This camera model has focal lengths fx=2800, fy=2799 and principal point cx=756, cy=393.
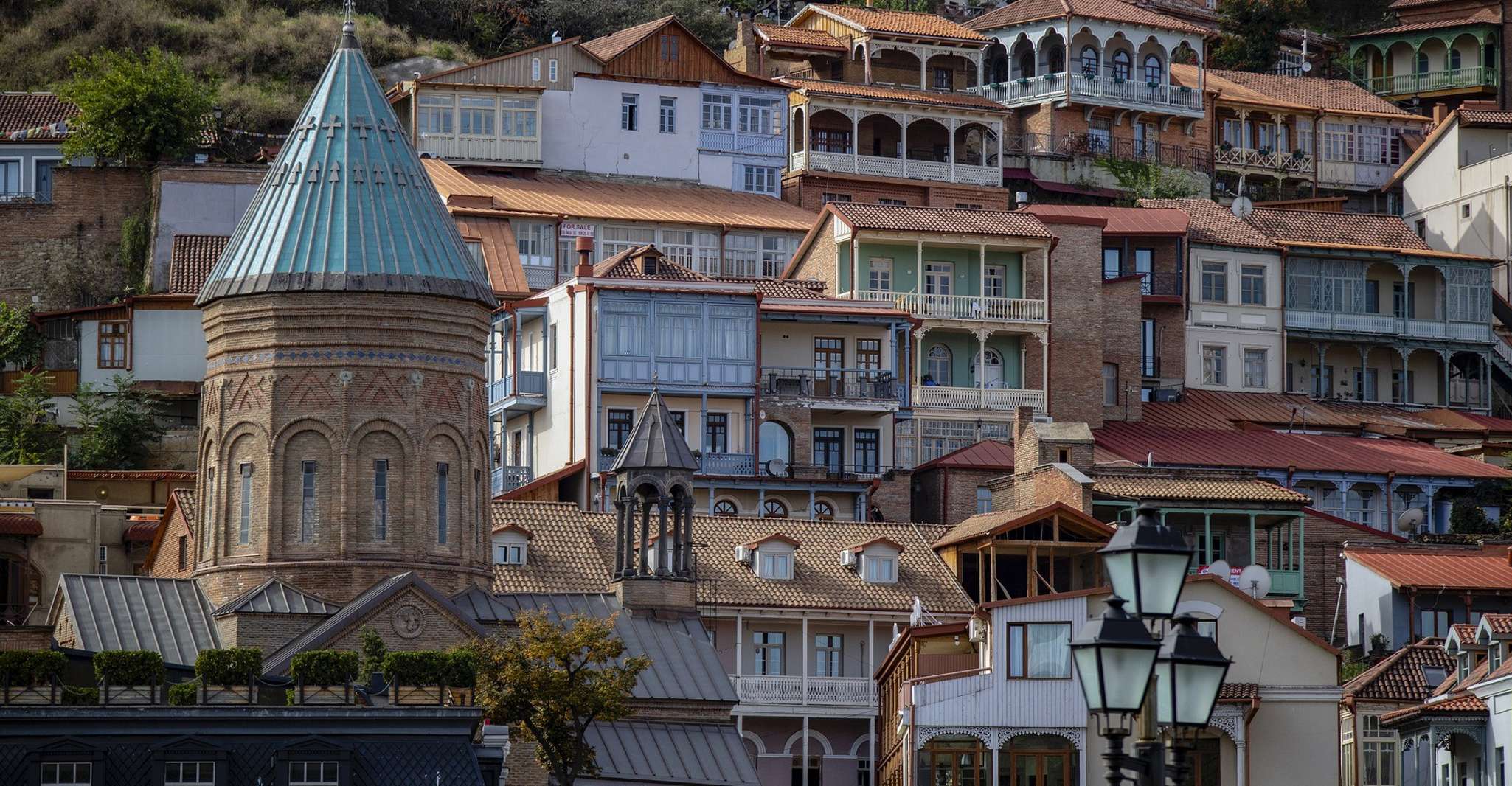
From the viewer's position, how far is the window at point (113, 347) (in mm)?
69125

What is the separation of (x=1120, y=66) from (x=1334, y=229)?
38.2 ft

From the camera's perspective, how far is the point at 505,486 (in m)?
64.2

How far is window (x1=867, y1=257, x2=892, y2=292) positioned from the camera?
70.6 metres

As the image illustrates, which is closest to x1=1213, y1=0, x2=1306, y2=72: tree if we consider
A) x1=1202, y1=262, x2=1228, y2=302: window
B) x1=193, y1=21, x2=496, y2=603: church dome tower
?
x1=1202, y1=262, x2=1228, y2=302: window

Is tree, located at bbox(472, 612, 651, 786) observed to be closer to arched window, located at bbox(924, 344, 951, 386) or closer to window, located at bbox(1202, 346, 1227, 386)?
arched window, located at bbox(924, 344, 951, 386)

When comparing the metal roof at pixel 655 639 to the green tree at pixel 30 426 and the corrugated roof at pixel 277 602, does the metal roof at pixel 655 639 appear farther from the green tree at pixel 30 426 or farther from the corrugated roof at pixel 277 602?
the green tree at pixel 30 426

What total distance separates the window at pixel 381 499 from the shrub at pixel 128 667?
597cm

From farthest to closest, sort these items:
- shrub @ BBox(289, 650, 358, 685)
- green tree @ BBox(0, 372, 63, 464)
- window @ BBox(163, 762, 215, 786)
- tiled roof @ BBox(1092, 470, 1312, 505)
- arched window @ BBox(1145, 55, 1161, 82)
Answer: arched window @ BBox(1145, 55, 1161, 82)
green tree @ BBox(0, 372, 63, 464)
tiled roof @ BBox(1092, 470, 1312, 505)
shrub @ BBox(289, 650, 358, 685)
window @ BBox(163, 762, 215, 786)

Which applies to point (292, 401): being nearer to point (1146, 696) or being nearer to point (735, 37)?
point (1146, 696)

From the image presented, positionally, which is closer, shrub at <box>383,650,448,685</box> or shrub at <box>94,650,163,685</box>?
shrub at <box>94,650,163,685</box>

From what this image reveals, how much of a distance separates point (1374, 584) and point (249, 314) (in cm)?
2599

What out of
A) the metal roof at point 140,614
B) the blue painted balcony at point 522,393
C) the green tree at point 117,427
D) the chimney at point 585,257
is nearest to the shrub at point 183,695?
the metal roof at point 140,614

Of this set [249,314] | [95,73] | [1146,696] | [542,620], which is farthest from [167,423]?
[1146,696]

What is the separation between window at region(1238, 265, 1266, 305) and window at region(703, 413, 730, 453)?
20.1 metres
